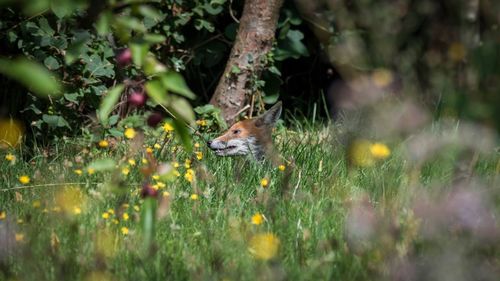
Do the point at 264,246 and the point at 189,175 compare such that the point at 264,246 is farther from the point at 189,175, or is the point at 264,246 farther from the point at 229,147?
the point at 229,147

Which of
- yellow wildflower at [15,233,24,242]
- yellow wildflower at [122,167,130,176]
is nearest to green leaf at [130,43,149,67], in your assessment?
yellow wildflower at [15,233,24,242]

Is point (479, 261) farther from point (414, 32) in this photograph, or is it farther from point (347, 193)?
point (414, 32)

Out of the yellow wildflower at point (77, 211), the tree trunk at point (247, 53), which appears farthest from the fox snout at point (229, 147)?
the yellow wildflower at point (77, 211)

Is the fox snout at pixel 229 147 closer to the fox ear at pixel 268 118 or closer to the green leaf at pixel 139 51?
the fox ear at pixel 268 118

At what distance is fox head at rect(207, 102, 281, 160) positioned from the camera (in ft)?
17.2

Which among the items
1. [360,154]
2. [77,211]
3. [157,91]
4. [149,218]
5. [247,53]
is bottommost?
[360,154]

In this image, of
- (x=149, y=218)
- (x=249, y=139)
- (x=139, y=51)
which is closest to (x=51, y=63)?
(x=249, y=139)

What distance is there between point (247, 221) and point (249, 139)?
1.53 meters

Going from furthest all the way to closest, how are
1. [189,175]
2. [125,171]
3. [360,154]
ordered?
[360,154]
[189,175]
[125,171]

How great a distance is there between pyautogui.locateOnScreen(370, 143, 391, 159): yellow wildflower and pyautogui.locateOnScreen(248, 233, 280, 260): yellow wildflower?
141 cm

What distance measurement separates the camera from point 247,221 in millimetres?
3885

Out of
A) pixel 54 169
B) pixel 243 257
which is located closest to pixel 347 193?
pixel 243 257

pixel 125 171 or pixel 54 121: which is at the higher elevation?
pixel 125 171

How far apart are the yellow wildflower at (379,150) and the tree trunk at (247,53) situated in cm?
177
